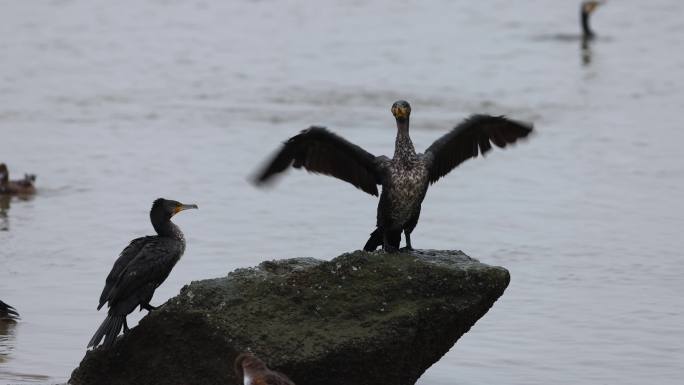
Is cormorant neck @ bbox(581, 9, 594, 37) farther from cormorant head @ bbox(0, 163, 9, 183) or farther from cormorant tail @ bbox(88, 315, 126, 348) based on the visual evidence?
cormorant tail @ bbox(88, 315, 126, 348)

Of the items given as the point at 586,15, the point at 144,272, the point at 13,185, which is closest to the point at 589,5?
the point at 586,15

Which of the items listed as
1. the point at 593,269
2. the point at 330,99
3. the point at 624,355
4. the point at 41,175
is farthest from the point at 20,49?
the point at 624,355

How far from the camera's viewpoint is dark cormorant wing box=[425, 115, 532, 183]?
8094 millimetres

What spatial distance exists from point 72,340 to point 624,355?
378 centimetres

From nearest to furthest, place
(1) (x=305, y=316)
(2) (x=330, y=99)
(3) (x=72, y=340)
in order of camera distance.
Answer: (1) (x=305, y=316), (3) (x=72, y=340), (2) (x=330, y=99)

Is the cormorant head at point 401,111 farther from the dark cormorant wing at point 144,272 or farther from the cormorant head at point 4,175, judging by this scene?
the cormorant head at point 4,175

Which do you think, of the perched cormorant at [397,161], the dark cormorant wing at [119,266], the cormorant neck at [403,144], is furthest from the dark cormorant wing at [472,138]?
the dark cormorant wing at [119,266]

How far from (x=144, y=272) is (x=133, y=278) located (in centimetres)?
7

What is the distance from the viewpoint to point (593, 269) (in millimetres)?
11109

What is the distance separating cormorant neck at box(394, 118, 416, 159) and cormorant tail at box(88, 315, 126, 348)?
1.91 meters

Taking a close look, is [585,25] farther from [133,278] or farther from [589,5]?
[133,278]

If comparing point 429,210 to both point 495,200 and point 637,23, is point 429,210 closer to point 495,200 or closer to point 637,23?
point 495,200

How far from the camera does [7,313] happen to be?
8961 millimetres

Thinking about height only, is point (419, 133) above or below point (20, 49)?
below
